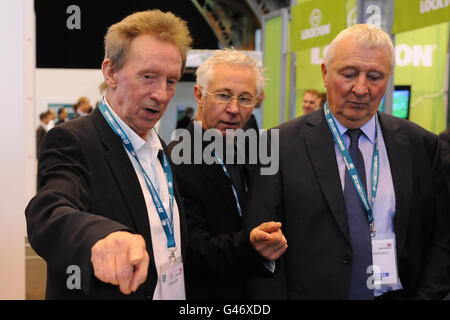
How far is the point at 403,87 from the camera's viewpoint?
23.1 feet

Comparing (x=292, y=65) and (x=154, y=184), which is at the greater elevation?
(x=292, y=65)

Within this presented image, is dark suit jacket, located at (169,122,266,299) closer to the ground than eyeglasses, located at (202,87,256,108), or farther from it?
closer to the ground

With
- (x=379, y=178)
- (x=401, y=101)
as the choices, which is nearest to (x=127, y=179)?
(x=379, y=178)

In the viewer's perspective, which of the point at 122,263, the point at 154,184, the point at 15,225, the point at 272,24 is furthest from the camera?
the point at 272,24

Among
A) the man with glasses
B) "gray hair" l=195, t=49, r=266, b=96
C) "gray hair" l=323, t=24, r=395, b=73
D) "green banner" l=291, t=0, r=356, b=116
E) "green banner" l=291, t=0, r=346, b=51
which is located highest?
"green banner" l=291, t=0, r=346, b=51

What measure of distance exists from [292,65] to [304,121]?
5.41 m

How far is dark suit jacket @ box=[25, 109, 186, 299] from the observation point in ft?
3.86

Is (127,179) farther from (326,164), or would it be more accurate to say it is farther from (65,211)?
(326,164)

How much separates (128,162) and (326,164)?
800 mm

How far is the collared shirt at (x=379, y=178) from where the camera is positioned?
197 centimetres

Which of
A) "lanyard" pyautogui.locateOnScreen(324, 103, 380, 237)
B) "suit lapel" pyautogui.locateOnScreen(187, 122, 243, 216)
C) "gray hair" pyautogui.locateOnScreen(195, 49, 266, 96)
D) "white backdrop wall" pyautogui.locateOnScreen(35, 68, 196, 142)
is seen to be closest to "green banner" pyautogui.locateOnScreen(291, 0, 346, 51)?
"white backdrop wall" pyautogui.locateOnScreen(35, 68, 196, 142)

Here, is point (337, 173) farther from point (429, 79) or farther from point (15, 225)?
point (429, 79)

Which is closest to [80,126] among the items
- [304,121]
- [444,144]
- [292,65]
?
[304,121]

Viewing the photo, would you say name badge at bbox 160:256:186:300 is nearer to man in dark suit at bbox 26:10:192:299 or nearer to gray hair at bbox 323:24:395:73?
man in dark suit at bbox 26:10:192:299
